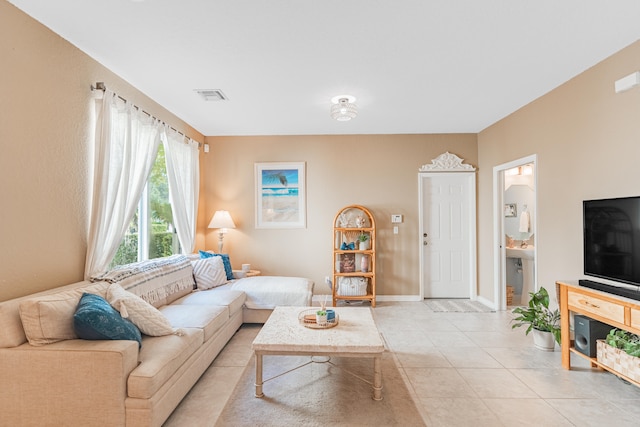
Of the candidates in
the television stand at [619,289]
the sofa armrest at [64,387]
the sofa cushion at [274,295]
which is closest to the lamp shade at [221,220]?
the sofa cushion at [274,295]

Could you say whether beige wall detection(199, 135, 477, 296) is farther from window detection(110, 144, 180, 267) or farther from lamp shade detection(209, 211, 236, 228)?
window detection(110, 144, 180, 267)

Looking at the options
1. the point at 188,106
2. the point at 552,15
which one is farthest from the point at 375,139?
the point at 552,15

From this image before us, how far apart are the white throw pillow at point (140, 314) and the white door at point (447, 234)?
12.9 feet

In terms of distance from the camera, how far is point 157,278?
3191 mm

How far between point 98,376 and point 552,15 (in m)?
3.48

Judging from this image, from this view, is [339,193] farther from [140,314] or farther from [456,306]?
[140,314]

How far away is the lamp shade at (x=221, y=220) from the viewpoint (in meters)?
4.86

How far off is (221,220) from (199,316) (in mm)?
2219

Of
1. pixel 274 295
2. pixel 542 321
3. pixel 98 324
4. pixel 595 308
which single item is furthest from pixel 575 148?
pixel 98 324

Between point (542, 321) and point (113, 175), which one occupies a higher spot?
point (113, 175)

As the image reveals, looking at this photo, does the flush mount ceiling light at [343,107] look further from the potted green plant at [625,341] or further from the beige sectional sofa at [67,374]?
the potted green plant at [625,341]

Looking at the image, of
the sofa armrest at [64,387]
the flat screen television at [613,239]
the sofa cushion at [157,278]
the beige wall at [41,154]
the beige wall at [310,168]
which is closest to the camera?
the sofa armrest at [64,387]

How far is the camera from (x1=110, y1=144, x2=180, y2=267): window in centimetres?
353

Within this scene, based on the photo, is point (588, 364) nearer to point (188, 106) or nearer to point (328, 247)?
point (328, 247)
